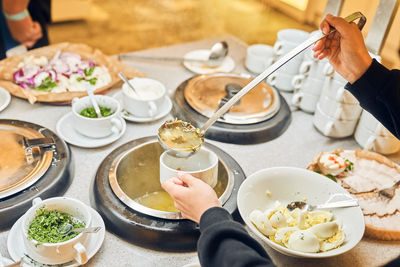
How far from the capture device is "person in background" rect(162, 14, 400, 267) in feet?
2.23

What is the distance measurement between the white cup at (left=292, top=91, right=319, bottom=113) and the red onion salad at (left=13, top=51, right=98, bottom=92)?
77cm

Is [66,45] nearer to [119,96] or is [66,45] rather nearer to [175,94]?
[119,96]

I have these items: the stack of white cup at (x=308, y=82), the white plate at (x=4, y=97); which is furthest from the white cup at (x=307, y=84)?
the white plate at (x=4, y=97)

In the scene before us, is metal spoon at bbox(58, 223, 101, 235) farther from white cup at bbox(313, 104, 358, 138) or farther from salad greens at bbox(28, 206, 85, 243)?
white cup at bbox(313, 104, 358, 138)

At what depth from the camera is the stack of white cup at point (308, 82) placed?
4.32 feet

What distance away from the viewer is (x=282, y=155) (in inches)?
48.3

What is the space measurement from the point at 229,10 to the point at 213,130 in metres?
3.65

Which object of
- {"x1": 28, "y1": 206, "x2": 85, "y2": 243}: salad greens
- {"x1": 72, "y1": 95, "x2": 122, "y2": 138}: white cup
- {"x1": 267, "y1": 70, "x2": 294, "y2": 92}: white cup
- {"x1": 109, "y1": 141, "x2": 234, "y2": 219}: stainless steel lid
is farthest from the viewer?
{"x1": 267, "y1": 70, "x2": 294, "y2": 92}: white cup

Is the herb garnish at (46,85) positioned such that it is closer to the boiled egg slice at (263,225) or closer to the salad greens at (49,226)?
the salad greens at (49,226)

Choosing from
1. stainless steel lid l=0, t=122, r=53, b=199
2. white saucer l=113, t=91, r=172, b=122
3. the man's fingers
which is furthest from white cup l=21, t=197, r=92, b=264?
the man's fingers

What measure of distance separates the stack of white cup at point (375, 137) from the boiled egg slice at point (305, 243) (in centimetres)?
52

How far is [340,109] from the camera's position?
4.04 feet

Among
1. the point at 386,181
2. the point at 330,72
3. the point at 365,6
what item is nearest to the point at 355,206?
the point at 386,181

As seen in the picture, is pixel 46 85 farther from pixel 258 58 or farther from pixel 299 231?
pixel 299 231
